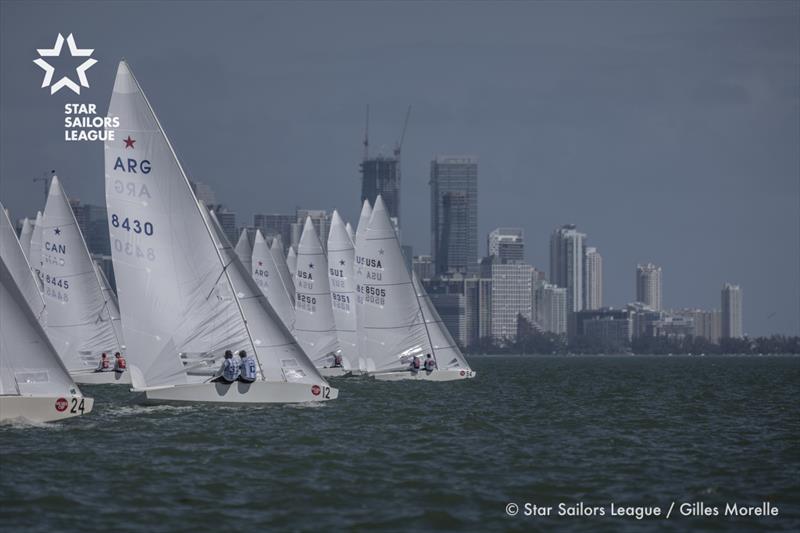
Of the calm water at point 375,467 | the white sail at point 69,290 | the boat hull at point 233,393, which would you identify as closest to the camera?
the calm water at point 375,467

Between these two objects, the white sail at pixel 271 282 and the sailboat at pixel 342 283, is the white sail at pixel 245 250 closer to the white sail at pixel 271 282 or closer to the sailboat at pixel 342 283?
the white sail at pixel 271 282

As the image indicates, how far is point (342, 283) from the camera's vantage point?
72.8 m

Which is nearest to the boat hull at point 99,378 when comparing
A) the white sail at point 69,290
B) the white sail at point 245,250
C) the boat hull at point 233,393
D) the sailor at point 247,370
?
the white sail at point 69,290

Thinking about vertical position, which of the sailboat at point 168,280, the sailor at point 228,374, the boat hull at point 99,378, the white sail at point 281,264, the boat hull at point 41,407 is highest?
the white sail at point 281,264

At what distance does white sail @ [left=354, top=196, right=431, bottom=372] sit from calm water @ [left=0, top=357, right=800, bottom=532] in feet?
63.4

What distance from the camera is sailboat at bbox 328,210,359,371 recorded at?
235 ft

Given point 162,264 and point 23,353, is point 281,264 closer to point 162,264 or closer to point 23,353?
point 162,264

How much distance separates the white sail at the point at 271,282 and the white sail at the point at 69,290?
13.1 metres

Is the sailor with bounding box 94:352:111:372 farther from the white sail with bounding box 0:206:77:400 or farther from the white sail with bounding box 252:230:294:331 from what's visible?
the white sail with bounding box 0:206:77:400

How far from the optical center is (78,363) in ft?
199

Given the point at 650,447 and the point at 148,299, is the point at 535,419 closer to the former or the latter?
the point at 650,447

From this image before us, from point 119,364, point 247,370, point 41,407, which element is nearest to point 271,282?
point 119,364

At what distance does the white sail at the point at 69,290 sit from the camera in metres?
59.1

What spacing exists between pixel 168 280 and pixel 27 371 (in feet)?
26.8
